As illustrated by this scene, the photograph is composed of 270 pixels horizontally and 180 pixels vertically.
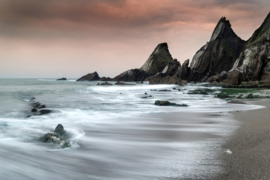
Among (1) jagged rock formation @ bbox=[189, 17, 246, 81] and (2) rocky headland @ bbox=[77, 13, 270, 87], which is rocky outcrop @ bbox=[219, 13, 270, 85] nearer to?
(2) rocky headland @ bbox=[77, 13, 270, 87]

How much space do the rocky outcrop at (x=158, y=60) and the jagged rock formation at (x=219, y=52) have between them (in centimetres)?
2026

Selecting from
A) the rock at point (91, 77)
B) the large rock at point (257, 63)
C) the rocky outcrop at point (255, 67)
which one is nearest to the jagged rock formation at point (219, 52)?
the large rock at point (257, 63)

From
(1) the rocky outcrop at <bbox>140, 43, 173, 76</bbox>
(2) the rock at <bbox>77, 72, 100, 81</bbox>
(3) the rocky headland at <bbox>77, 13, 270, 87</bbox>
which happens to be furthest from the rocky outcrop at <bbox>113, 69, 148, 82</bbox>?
(2) the rock at <bbox>77, 72, 100, 81</bbox>

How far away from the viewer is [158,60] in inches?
4419

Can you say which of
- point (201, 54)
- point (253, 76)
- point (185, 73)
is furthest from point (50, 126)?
point (201, 54)

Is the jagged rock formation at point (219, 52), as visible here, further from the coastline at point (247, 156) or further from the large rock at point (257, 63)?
the coastline at point (247, 156)

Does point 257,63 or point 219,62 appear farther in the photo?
point 219,62

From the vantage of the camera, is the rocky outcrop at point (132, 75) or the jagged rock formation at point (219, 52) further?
the rocky outcrop at point (132, 75)

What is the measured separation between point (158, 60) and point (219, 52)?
33904 millimetres

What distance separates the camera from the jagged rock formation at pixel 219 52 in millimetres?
87688

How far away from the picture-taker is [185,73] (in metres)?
67.1

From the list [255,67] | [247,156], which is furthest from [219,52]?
[247,156]

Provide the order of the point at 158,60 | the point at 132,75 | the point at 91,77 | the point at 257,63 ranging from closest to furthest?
the point at 257,63
the point at 132,75
the point at 91,77
the point at 158,60

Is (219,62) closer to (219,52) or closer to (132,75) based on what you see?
(219,52)
